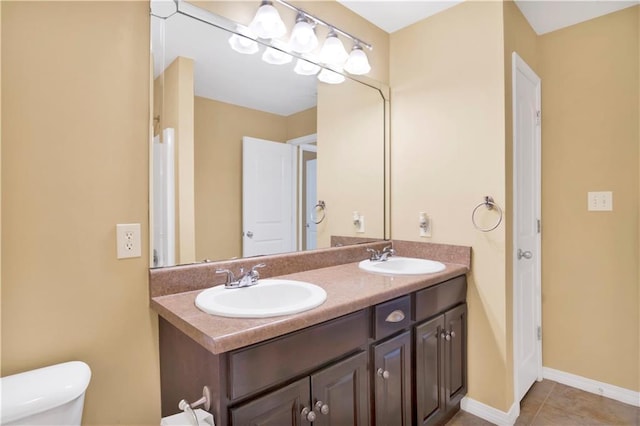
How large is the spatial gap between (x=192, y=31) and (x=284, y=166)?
728 mm

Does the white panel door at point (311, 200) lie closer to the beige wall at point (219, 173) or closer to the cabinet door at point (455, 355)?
the beige wall at point (219, 173)

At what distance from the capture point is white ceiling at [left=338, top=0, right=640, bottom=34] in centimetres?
190

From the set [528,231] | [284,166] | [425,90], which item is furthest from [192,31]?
[528,231]

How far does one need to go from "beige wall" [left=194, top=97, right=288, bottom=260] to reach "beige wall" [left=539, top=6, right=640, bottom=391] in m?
1.99

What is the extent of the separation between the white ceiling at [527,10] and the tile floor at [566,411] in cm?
232

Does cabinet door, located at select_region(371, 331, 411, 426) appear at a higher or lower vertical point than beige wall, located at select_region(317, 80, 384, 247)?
lower

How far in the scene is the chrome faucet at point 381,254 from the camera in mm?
1978

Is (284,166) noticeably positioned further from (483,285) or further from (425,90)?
(483,285)

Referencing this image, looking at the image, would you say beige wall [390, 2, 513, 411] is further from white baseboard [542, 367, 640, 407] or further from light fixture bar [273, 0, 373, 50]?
white baseboard [542, 367, 640, 407]

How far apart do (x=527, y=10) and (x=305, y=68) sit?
137 centimetres

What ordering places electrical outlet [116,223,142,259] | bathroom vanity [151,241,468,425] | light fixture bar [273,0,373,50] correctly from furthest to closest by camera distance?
light fixture bar [273,0,373,50]
electrical outlet [116,223,142,259]
bathroom vanity [151,241,468,425]

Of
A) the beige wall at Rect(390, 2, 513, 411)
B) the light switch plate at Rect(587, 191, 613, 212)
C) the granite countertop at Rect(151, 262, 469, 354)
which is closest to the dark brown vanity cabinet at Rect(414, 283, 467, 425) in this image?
the beige wall at Rect(390, 2, 513, 411)

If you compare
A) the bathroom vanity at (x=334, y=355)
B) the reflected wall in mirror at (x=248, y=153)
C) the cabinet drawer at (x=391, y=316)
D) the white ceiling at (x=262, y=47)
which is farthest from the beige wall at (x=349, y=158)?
the cabinet drawer at (x=391, y=316)

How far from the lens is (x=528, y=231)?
2043 millimetres
